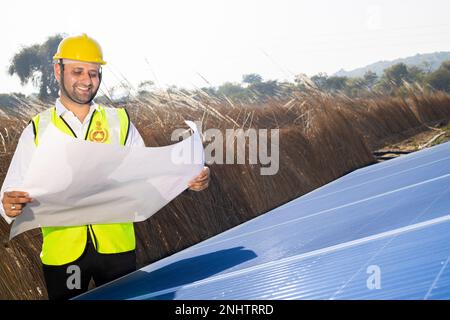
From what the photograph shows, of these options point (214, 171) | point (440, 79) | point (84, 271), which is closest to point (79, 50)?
point (84, 271)

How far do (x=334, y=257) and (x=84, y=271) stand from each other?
4.22 feet

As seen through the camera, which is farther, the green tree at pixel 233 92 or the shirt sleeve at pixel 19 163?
the green tree at pixel 233 92

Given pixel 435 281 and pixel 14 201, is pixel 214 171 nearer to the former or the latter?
pixel 14 201

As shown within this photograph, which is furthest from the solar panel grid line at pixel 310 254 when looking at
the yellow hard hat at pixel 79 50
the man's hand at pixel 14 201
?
the yellow hard hat at pixel 79 50

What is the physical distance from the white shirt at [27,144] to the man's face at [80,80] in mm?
88

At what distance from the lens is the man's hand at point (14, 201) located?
2.65m

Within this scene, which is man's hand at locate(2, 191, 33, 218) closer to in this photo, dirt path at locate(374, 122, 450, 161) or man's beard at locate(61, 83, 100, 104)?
man's beard at locate(61, 83, 100, 104)

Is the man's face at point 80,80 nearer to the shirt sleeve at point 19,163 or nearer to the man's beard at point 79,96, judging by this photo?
the man's beard at point 79,96

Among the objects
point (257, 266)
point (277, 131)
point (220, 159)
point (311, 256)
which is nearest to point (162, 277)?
point (257, 266)

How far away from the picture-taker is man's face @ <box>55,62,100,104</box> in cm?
304

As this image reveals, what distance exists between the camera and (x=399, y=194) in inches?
141
